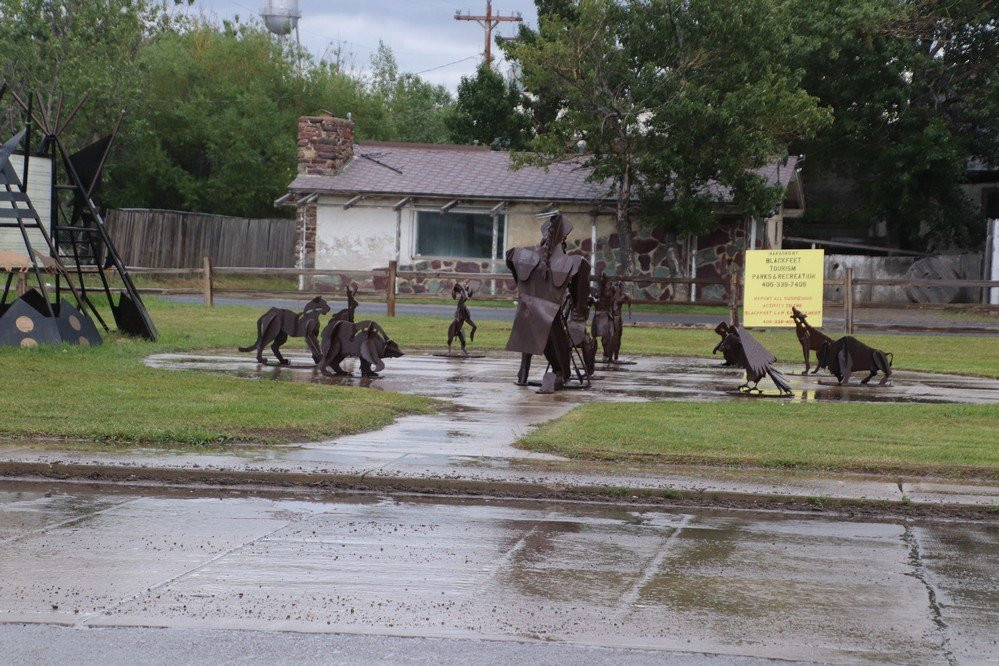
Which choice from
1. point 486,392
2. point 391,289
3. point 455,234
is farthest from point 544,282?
point 455,234

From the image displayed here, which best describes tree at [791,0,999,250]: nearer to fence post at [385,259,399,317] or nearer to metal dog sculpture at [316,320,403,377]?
fence post at [385,259,399,317]

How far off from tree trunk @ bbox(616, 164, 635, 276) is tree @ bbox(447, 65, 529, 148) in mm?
7479

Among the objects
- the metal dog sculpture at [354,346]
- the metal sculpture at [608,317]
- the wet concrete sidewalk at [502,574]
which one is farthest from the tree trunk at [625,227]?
the wet concrete sidewalk at [502,574]

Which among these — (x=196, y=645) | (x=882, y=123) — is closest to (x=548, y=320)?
(x=196, y=645)

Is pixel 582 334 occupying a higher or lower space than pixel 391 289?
lower

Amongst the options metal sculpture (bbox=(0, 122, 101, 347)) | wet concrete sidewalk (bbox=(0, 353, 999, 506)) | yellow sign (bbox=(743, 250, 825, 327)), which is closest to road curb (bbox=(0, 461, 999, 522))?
wet concrete sidewalk (bbox=(0, 353, 999, 506))

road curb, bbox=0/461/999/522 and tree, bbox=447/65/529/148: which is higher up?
tree, bbox=447/65/529/148

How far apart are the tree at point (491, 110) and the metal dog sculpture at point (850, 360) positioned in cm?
2634

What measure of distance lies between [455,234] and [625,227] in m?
5.74

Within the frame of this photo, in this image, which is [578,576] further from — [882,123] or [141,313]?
[882,123]

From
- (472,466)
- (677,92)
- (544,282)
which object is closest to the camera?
(472,466)

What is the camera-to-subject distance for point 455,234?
1549 inches

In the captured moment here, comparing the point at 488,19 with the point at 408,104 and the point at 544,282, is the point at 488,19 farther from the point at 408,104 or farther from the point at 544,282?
the point at 544,282

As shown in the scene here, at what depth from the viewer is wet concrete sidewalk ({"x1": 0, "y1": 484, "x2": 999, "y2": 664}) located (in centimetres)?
601
